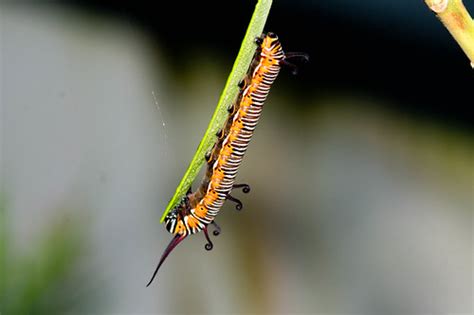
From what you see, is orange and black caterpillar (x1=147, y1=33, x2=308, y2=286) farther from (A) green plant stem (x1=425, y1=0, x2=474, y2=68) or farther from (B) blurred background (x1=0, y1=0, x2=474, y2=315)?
(B) blurred background (x1=0, y1=0, x2=474, y2=315)

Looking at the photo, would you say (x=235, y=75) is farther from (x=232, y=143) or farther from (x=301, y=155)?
(x=301, y=155)

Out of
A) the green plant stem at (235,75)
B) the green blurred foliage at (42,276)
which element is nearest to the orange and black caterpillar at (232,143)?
the green plant stem at (235,75)

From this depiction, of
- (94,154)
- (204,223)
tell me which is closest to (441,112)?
(94,154)

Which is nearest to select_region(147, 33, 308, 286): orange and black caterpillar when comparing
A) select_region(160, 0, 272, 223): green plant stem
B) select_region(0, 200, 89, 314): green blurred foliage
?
select_region(160, 0, 272, 223): green plant stem

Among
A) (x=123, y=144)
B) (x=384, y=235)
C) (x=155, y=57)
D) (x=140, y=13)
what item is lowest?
(x=384, y=235)

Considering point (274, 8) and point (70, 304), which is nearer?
point (70, 304)

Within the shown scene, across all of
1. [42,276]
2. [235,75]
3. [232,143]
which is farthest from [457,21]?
[42,276]

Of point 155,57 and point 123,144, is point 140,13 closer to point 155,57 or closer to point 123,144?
point 155,57
